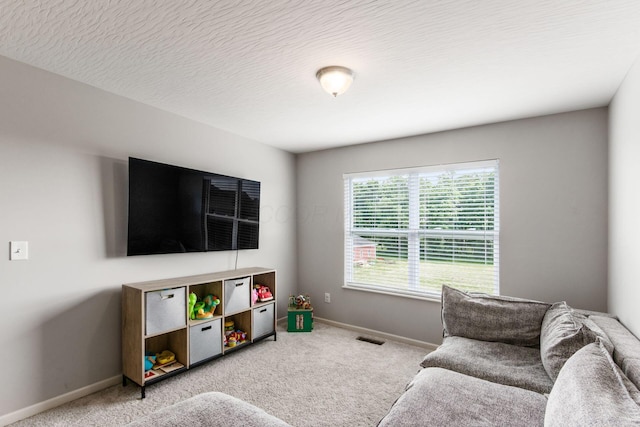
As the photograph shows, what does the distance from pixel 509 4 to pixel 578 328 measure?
175cm

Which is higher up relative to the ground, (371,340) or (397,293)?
(397,293)

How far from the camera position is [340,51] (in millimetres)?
1955

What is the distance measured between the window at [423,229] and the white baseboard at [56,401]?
2.66m

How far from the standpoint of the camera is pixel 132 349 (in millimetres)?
2553

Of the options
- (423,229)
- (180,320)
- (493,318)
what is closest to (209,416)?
(180,320)

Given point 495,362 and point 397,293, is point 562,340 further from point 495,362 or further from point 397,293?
point 397,293

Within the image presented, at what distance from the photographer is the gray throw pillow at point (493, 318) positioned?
229 centimetres

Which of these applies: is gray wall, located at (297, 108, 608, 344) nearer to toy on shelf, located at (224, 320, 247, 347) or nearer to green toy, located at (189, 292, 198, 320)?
toy on shelf, located at (224, 320, 247, 347)

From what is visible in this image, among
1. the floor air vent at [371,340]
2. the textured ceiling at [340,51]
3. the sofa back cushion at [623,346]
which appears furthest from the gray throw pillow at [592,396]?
the floor air vent at [371,340]

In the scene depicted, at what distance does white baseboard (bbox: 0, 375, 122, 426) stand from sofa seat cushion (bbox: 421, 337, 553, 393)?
2463mm

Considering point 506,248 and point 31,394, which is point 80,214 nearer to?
point 31,394

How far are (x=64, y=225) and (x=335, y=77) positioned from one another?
7.37ft

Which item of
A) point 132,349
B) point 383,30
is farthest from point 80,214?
point 383,30

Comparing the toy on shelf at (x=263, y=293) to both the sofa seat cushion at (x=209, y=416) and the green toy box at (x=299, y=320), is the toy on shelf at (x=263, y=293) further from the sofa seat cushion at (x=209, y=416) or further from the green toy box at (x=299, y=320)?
the sofa seat cushion at (x=209, y=416)
